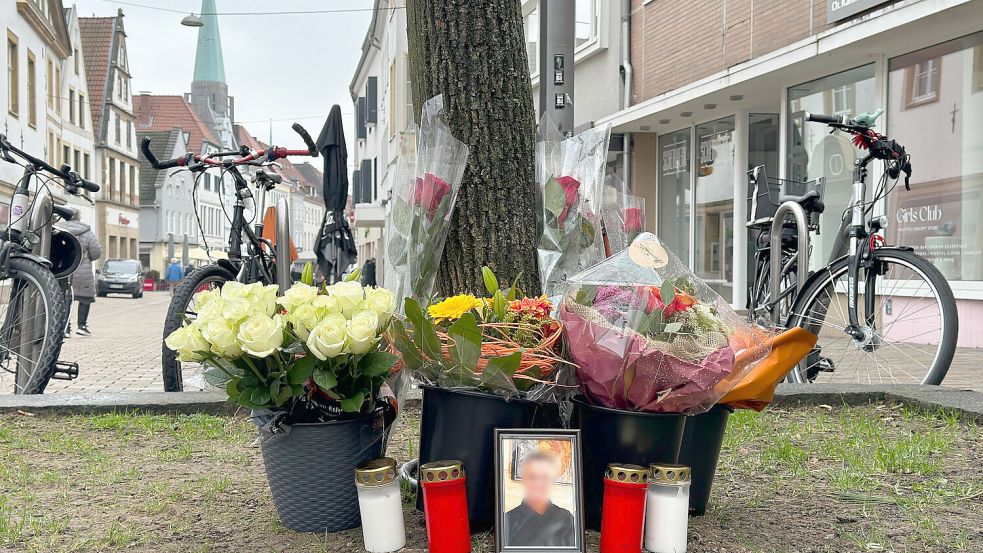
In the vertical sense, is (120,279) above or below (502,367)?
below

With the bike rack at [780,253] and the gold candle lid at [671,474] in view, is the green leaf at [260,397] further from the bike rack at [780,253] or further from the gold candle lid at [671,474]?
the bike rack at [780,253]

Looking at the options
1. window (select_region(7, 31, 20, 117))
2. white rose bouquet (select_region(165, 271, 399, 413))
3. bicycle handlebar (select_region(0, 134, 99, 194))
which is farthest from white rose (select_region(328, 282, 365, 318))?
window (select_region(7, 31, 20, 117))

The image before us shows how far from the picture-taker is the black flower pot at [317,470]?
2.08 metres

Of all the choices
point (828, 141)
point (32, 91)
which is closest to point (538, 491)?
point (828, 141)

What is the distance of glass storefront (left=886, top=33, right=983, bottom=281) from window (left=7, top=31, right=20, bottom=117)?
877 inches

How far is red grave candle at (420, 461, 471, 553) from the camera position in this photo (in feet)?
6.16

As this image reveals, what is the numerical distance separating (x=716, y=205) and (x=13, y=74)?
20287 mm

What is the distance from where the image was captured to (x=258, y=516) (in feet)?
7.42

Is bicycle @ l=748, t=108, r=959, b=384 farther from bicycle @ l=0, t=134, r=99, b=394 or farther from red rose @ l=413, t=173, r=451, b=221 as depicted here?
bicycle @ l=0, t=134, r=99, b=394

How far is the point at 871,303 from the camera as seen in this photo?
157 inches

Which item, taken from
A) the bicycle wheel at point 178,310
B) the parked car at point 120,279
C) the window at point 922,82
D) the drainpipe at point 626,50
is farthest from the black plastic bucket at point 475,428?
the parked car at point 120,279

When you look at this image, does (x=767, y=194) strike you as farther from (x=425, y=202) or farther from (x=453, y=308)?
(x=453, y=308)

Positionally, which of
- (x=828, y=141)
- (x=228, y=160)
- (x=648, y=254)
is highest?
(x=828, y=141)

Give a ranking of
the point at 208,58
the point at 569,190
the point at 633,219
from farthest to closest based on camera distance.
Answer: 1. the point at 208,58
2. the point at 633,219
3. the point at 569,190
